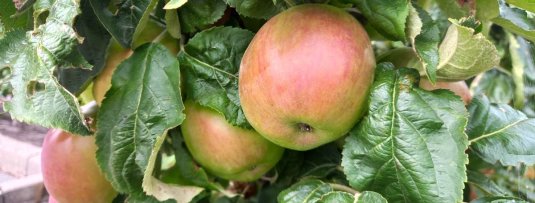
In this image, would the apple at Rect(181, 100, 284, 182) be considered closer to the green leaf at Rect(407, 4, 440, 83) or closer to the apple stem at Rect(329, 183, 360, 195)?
the apple stem at Rect(329, 183, 360, 195)

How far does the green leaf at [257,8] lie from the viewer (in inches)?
24.4

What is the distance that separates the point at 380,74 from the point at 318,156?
0.21 meters

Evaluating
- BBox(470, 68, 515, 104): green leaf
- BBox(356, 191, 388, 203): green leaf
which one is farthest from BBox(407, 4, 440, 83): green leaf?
BBox(470, 68, 515, 104): green leaf

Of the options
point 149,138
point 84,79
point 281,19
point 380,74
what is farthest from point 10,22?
point 380,74

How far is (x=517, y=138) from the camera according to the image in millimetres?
679

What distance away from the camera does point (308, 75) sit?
555 mm

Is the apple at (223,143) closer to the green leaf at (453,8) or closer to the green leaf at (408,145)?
the green leaf at (408,145)

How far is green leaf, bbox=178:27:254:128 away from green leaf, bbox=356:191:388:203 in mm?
161

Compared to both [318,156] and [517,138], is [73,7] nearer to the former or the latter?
[318,156]

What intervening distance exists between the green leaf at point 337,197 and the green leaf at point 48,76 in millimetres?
252

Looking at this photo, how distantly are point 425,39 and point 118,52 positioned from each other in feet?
1.24

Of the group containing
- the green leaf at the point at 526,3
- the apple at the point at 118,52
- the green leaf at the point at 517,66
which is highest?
the green leaf at the point at 526,3

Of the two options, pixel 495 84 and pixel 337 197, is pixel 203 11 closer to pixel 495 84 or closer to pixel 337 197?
pixel 337 197

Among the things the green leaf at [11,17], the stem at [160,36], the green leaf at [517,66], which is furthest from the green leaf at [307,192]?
the green leaf at [517,66]
